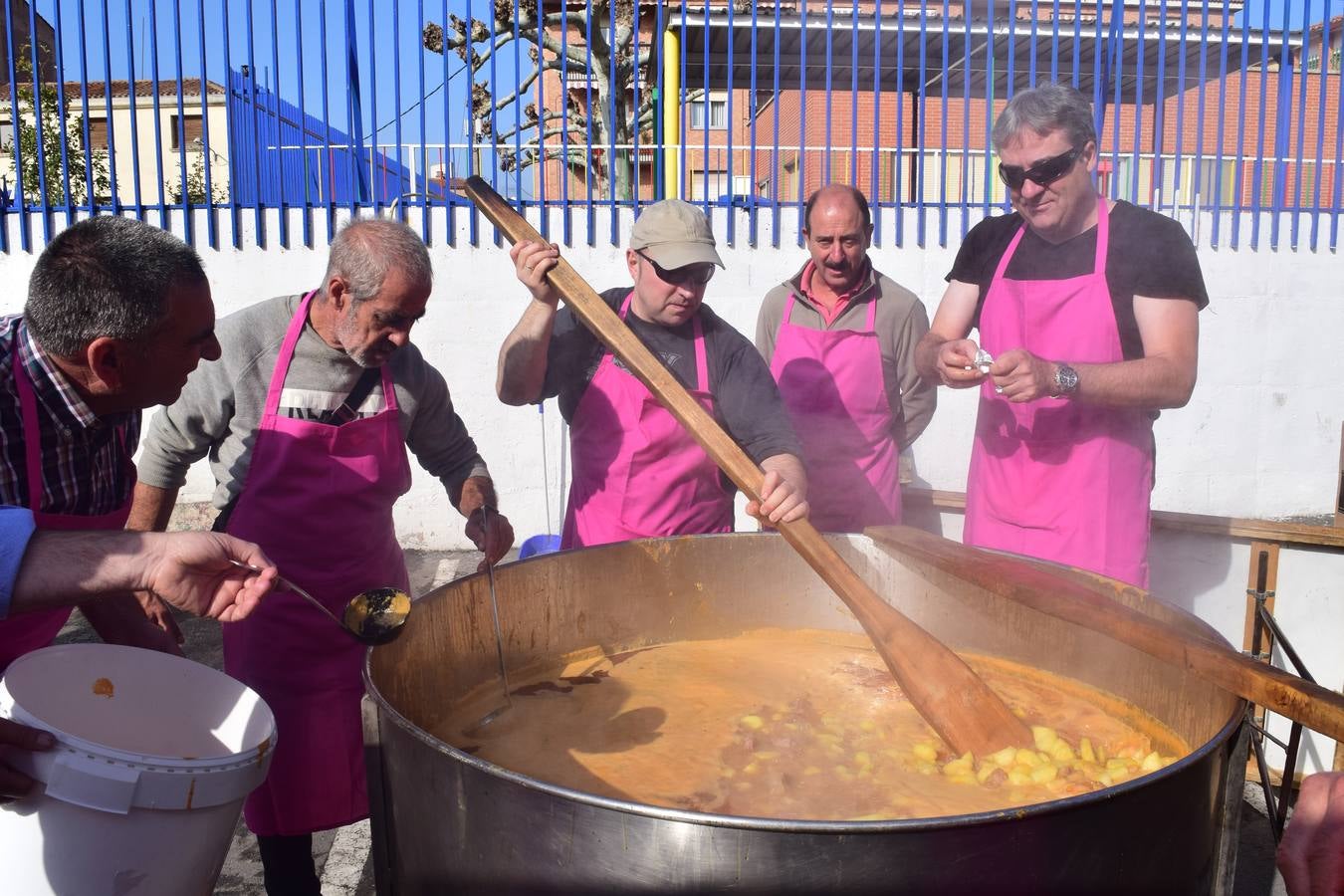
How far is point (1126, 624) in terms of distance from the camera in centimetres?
158

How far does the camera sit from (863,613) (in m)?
2.08

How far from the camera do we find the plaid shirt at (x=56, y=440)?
1662mm

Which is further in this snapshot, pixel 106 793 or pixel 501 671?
pixel 501 671

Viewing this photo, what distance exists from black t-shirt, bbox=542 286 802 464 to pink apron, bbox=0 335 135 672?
1116mm

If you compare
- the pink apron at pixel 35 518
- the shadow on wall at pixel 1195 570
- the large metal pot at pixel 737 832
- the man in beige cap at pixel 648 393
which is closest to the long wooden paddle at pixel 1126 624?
the large metal pot at pixel 737 832

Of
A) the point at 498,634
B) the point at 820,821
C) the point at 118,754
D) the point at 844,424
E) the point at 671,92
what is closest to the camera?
the point at 820,821

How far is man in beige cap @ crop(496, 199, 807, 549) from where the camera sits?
2.66 m

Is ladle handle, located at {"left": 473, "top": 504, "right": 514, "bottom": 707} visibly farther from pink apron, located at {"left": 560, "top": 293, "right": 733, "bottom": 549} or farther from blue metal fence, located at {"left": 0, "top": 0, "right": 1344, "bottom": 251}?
blue metal fence, located at {"left": 0, "top": 0, "right": 1344, "bottom": 251}

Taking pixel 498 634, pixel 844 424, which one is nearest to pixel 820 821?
pixel 498 634

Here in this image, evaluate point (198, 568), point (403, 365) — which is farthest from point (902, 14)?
point (198, 568)

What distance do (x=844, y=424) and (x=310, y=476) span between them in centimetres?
172

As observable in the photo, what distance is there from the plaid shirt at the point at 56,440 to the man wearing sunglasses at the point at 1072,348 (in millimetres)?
1867

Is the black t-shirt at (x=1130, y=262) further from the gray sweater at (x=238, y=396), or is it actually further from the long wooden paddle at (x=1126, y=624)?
the gray sweater at (x=238, y=396)

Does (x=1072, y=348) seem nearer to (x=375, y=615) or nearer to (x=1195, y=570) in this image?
(x=1195, y=570)
